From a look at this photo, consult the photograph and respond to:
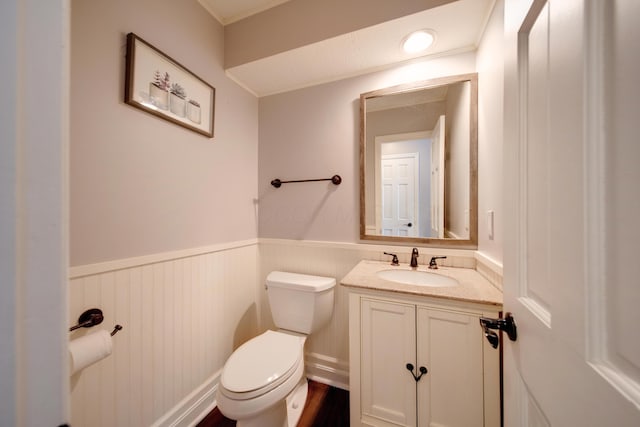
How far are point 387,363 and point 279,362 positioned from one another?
51cm

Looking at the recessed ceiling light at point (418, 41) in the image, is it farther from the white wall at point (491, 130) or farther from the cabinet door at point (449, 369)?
the cabinet door at point (449, 369)

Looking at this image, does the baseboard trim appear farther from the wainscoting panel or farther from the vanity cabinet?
the vanity cabinet

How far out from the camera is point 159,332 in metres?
1.10

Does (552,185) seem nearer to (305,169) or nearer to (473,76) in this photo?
(473,76)

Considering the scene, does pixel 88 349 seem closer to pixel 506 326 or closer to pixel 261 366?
pixel 261 366

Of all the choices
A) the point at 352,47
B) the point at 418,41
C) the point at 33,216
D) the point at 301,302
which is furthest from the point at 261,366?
the point at 418,41

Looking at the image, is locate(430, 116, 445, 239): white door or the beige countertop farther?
locate(430, 116, 445, 239): white door

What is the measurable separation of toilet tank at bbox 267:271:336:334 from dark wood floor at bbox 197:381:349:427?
0.43m

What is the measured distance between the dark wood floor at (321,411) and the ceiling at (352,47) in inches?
83.9

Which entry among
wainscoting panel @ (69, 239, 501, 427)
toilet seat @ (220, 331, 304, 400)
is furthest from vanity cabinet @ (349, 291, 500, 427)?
wainscoting panel @ (69, 239, 501, 427)

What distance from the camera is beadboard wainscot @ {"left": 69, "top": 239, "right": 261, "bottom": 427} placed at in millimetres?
876

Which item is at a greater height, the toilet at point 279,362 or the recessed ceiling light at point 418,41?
the recessed ceiling light at point 418,41

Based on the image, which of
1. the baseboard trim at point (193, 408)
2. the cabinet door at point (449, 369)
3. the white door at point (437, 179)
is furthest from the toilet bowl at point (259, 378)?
the white door at point (437, 179)

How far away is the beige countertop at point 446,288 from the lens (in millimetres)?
900
